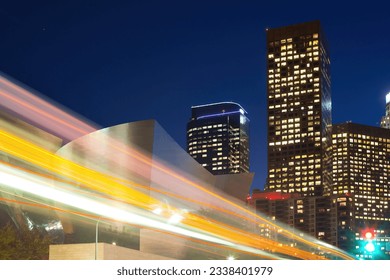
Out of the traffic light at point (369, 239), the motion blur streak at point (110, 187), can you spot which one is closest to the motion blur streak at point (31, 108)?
the motion blur streak at point (110, 187)

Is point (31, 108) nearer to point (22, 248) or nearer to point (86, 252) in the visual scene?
point (22, 248)

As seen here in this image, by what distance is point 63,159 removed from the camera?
49969 mm

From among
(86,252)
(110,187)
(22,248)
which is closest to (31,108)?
(110,187)

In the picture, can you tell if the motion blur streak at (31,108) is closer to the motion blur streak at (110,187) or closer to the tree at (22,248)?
the motion blur streak at (110,187)

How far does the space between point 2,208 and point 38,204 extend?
4271mm

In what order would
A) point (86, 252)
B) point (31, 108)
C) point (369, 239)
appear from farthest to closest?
point (31, 108) → point (86, 252) → point (369, 239)

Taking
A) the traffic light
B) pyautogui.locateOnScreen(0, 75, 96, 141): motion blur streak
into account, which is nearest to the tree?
the traffic light

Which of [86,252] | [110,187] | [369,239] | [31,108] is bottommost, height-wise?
[86,252]

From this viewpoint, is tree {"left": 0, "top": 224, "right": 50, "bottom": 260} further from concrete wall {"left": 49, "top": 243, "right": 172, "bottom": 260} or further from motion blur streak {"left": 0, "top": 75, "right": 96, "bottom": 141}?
motion blur streak {"left": 0, "top": 75, "right": 96, "bottom": 141}

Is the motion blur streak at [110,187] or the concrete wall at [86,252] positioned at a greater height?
the motion blur streak at [110,187]

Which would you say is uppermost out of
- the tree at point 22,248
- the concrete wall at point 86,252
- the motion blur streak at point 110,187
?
the motion blur streak at point 110,187

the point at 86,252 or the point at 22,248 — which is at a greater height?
the point at 22,248
